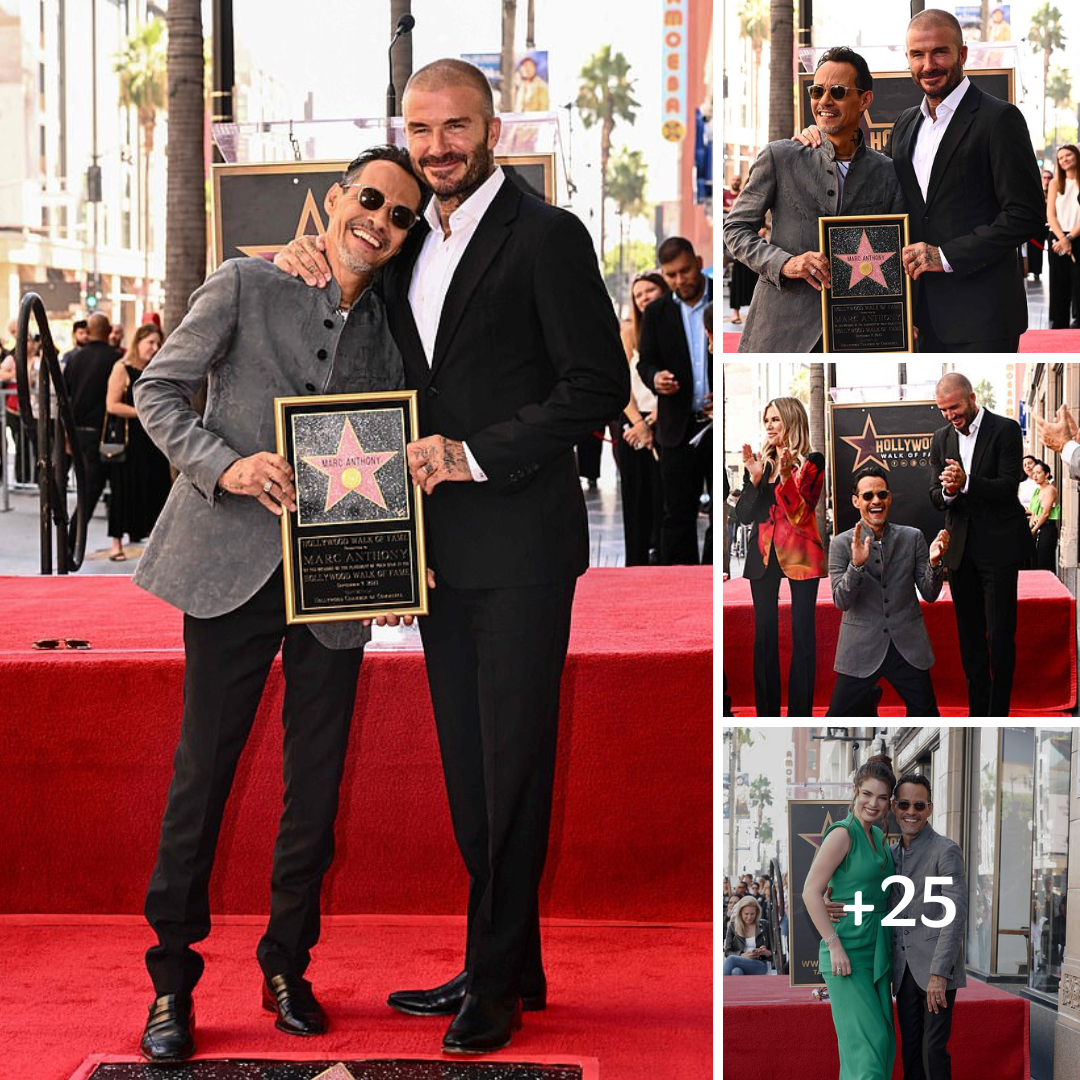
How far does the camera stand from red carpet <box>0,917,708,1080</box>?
3020mm

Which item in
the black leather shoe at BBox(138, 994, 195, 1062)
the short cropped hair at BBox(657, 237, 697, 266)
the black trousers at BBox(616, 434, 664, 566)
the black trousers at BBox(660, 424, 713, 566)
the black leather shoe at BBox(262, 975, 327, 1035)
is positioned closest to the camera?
the black leather shoe at BBox(138, 994, 195, 1062)

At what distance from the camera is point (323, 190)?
212 inches

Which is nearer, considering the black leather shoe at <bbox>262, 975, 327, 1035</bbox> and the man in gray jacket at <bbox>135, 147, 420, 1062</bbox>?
the man in gray jacket at <bbox>135, 147, 420, 1062</bbox>

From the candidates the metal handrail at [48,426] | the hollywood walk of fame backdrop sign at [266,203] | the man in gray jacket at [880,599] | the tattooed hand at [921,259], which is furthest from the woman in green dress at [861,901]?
the metal handrail at [48,426]

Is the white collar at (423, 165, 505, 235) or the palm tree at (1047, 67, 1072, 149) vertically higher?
the palm tree at (1047, 67, 1072, 149)

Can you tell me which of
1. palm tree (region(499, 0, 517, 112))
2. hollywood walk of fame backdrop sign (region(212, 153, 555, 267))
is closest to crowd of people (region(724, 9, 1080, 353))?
hollywood walk of fame backdrop sign (region(212, 153, 555, 267))

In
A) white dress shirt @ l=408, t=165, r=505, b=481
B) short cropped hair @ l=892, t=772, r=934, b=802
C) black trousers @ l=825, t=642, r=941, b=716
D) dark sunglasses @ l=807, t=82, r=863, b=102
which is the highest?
dark sunglasses @ l=807, t=82, r=863, b=102

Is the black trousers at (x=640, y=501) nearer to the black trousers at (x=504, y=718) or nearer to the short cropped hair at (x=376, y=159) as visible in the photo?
the black trousers at (x=504, y=718)

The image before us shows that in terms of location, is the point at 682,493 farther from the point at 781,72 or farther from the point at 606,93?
the point at 606,93

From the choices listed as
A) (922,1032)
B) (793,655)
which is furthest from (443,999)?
(793,655)

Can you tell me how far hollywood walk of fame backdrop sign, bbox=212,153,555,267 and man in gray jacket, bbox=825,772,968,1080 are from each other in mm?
3428

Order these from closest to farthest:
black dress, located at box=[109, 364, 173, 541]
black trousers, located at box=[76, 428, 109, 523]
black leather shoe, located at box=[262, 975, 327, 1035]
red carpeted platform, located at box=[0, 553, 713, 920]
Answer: black leather shoe, located at box=[262, 975, 327, 1035]
red carpeted platform, located at box=[0, 553, 713, 920]
black dress, located at box=[109, 364, 173, 541]
black trousers, located at box=[76, 428, 109, 523]

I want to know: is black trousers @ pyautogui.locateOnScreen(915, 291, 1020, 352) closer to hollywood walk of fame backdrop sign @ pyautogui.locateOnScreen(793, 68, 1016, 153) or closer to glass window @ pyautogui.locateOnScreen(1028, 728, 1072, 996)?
hollywood walk of fame backdrop sign @ pyautogui.locateOnScreen(793, 68, 1016, 153)

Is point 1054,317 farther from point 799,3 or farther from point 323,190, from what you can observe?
point 323,190
